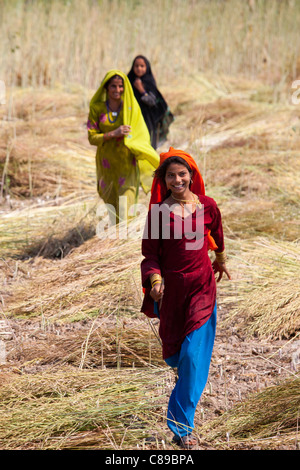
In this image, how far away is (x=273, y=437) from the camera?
7.31ft

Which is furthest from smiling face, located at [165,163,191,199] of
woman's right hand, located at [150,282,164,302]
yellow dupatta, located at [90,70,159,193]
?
yellow dupatta, located at [90,70,159,193]

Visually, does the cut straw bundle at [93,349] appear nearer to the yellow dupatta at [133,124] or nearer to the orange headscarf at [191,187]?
the orange headscarf at [191,187]

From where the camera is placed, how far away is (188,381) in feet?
7.31

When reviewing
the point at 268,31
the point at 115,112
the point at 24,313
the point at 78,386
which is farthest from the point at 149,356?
the point at 268,31

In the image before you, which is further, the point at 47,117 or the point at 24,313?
the point at 47,117

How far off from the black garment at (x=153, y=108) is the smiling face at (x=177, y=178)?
296 centimetres

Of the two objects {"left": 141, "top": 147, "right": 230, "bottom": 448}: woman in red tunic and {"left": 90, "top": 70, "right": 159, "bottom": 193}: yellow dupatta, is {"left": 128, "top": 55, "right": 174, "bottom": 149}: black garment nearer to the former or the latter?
{"left": 90, "top": 70, "right": 159, "bottom": 193}: yellow dupatta

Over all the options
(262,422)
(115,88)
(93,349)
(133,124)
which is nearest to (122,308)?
(93,349)

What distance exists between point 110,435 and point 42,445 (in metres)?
0.22

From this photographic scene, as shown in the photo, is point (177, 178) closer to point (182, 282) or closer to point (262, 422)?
point (182, 282)

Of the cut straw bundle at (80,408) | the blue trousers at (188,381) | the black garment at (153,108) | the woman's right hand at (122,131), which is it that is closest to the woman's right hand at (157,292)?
Result: the blue trousers at (188,381)

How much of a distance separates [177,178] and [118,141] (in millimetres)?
2136

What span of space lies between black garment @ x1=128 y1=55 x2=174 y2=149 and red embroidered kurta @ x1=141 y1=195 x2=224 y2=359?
9.94ft

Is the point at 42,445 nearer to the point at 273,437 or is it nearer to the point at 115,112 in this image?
the point at 273,437
